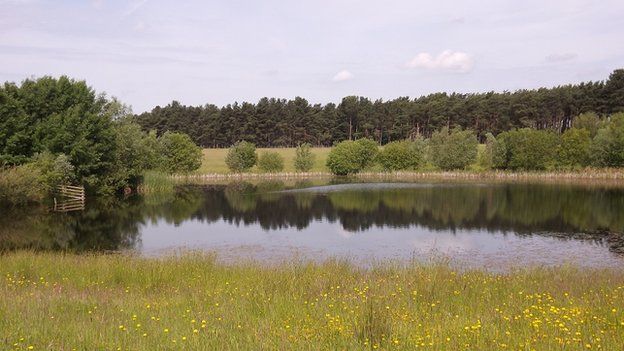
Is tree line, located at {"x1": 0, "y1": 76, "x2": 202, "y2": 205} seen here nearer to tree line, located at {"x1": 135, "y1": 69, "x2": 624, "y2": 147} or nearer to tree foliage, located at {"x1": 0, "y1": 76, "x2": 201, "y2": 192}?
tree foliage, located at {"x1": 0, "y1": 76, "x2": 201, "y2": 192}

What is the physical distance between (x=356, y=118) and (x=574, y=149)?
59.2 meters

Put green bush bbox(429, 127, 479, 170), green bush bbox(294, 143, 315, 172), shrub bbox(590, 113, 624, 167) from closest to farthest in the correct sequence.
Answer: shrub bbox(590, 113, 624, 167) → green bush bbox(429, 127, 479, 170) → green bush bbox(294, 143, 315, 172)

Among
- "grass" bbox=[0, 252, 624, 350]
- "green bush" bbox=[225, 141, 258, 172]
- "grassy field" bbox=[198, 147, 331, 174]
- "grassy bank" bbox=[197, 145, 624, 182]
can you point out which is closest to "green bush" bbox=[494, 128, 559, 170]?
"grassy bank" bbox=[197, 145, 624, 182]

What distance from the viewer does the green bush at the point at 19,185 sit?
34.7m

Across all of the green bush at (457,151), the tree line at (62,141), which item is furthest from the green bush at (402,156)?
the tree line at (62,141)

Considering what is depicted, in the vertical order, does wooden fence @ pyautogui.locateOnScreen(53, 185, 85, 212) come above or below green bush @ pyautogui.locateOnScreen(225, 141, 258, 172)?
below

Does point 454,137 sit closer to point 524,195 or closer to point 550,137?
point 550,137

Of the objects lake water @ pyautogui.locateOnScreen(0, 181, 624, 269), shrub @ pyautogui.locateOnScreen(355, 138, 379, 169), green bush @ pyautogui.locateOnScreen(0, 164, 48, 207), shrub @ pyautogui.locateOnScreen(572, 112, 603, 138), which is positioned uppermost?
shrub @ pyautogui.locateOnScreen(572, 112, 603, 138)

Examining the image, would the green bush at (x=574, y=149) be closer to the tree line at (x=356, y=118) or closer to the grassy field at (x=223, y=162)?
the tree line at (x=356, y=118)

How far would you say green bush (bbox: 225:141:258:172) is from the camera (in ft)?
282

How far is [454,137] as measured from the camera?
8188 centimetres

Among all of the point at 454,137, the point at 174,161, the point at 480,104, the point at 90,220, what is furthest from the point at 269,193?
the point at 480,104

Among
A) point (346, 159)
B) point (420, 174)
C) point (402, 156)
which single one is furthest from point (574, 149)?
point (346, 159)

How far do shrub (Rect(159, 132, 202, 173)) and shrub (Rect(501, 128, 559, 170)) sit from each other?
52043 mm
